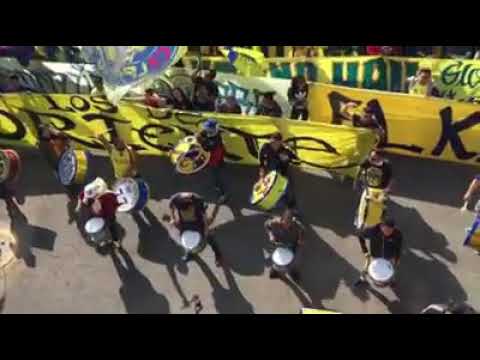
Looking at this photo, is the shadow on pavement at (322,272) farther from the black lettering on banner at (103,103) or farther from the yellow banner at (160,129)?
the black lettering on banner at (103,103)

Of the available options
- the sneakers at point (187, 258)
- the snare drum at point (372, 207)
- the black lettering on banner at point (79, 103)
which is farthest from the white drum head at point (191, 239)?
→ the black lettering on banner at point (79, 103)

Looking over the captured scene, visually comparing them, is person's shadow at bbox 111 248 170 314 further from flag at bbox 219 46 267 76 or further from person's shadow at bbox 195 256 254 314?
flag at bbox 219 46 267 76

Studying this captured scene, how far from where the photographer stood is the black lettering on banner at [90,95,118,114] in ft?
50.7

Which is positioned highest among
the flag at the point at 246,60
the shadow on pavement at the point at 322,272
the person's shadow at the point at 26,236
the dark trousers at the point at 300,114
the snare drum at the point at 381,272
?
the flag at the point at 246,60

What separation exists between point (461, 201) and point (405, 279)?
2.54 metres

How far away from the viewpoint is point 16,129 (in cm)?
1620

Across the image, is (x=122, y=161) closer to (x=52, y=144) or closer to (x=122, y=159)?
(x=122, y=159)

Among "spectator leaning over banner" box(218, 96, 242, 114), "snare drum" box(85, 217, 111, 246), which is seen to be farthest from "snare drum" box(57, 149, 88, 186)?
"spectator leaning over banner" box(218, 96, 242, 114)

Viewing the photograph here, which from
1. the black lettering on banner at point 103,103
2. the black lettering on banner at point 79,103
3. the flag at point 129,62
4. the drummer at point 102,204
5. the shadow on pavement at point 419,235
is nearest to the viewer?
the flag at point 129,62

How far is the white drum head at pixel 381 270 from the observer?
1216 cm

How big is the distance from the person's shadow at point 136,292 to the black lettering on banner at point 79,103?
3.64 m

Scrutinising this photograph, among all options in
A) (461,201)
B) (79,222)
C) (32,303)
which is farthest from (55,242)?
(461,201)

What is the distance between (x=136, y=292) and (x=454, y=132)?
7701mm

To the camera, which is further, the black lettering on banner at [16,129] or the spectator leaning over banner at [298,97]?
the black lettering on banner at [16,129]
